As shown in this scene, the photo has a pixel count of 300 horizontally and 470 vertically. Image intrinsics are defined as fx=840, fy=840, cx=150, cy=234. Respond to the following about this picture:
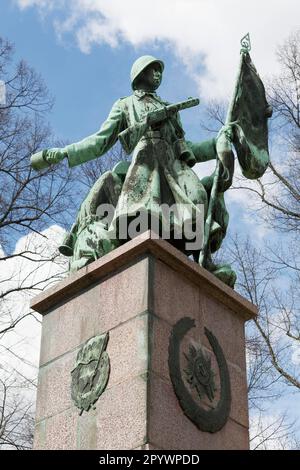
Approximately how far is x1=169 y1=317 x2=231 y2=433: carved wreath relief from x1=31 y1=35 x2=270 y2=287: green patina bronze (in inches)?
33.1

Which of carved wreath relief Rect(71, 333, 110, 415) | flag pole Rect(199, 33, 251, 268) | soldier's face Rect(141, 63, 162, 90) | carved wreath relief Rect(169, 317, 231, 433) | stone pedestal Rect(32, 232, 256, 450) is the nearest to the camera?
stone pedestal Rect(32, 232, 256, 450)

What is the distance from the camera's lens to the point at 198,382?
5.84 metres

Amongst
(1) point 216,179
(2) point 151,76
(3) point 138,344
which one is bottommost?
(3) point 138,344

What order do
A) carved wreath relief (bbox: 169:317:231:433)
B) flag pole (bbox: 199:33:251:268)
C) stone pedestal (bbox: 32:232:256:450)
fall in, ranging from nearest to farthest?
stone pedestal (bbox: 32:232:256:450), carved wreath relief (bbox: 169:317:231:433), flag pole (bbox: 199:33:251:268)

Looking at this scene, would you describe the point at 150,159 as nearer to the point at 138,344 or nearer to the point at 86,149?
the point at 86,149

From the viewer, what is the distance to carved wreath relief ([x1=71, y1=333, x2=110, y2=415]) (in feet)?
19.0

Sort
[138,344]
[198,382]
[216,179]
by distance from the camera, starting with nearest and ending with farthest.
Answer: [138,344] → [198,382] → [216,179]

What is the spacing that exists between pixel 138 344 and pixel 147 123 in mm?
2182

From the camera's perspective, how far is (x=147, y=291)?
581 centimetres

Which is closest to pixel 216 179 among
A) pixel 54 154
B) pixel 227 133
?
pixel 227 133

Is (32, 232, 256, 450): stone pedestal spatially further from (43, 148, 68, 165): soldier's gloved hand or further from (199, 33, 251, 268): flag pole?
(43, 148, 68, 165): soldier's gloved hand

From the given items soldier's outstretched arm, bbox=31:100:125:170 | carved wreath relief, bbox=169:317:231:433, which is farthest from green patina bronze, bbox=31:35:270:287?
carved wreath relief, bbox=169:317:231:433

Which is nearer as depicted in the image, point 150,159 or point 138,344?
point 138,344
